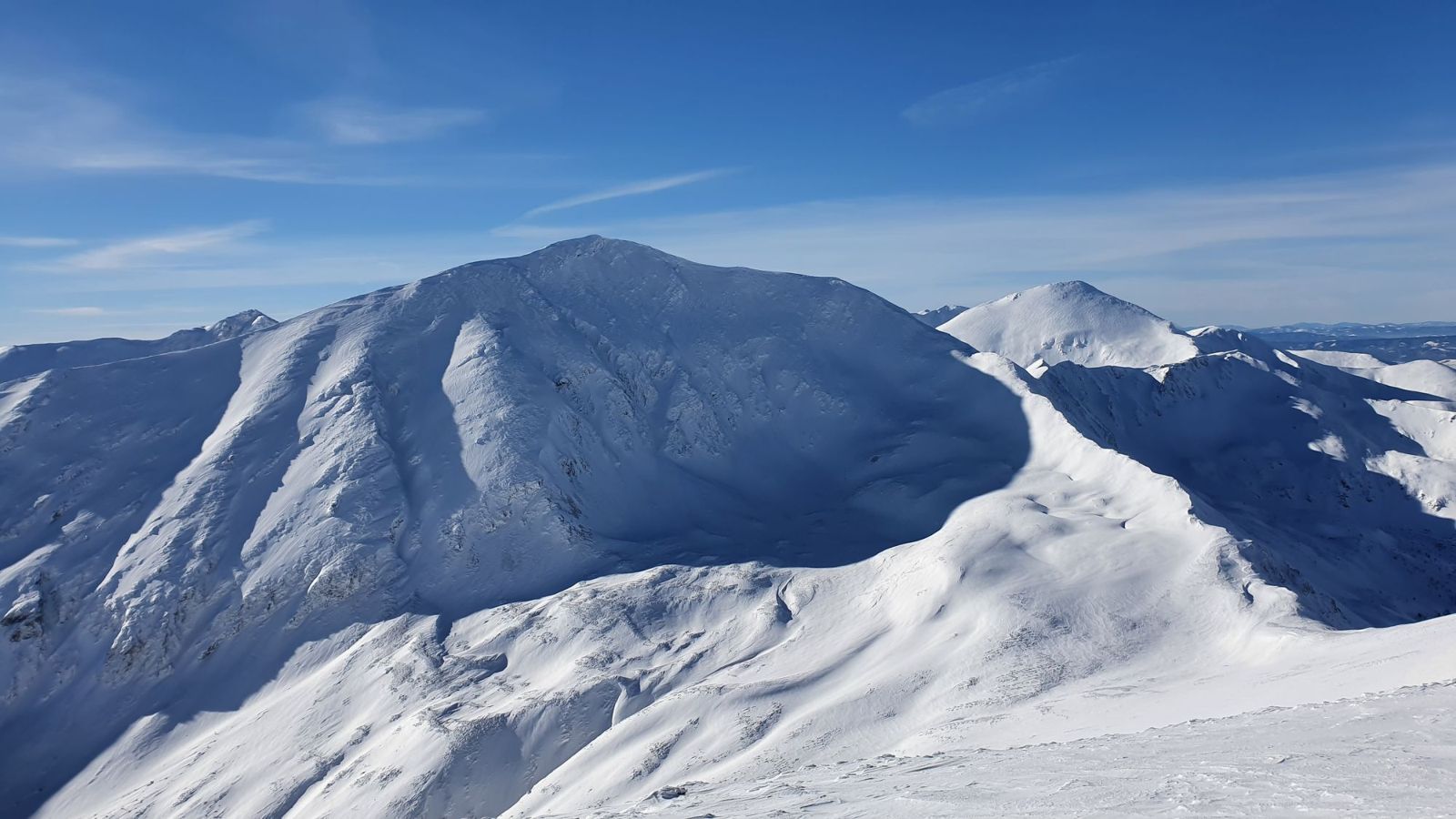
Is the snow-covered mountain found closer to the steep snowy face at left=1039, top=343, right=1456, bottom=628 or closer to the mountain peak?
the steep snowy face at left=1039, top=343, right=1456, bottom=628

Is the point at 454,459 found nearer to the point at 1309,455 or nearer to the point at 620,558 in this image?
the point at 620,558

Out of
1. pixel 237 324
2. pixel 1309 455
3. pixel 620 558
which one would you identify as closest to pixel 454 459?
pixel 620 558

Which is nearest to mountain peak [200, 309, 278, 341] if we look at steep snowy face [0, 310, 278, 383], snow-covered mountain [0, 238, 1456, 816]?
steep snowy face [0, 310, 278, 383]

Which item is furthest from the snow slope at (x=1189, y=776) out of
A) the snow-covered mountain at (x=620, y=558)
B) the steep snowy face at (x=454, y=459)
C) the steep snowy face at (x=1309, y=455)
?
the steep snowy face at (x=1309, y=455)

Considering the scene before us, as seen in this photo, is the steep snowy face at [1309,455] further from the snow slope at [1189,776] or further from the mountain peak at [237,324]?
the mountain peak at [237,324]

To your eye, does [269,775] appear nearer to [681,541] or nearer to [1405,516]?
[681,541]

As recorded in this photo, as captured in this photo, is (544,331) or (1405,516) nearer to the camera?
(544,331)

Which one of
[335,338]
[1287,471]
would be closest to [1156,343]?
[1287,471]
